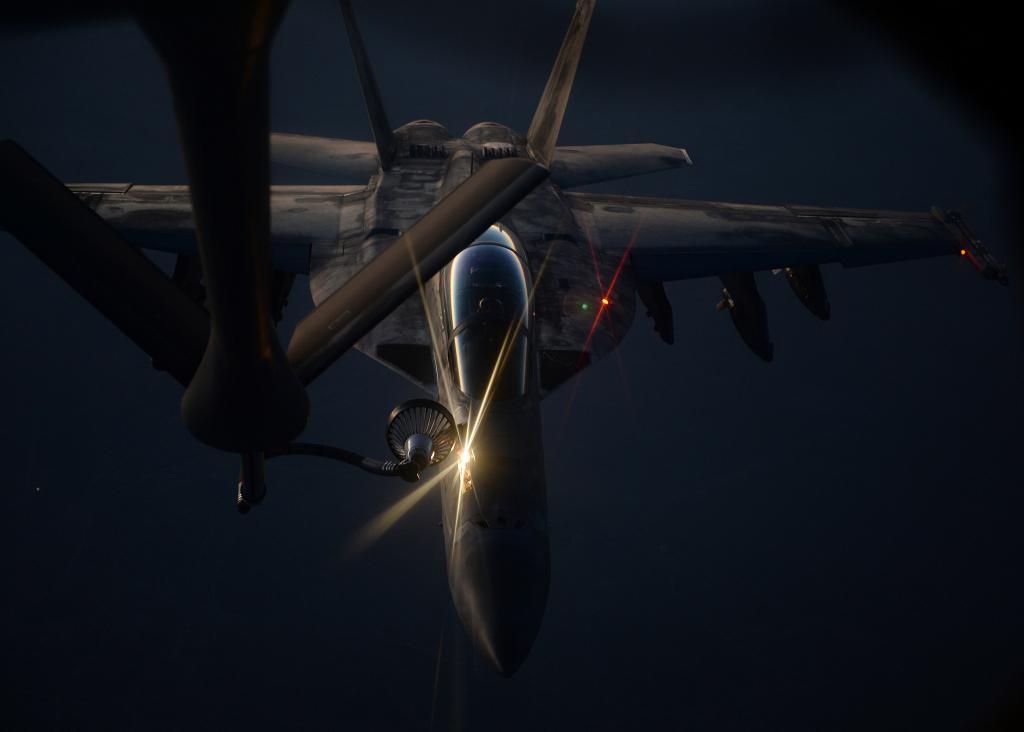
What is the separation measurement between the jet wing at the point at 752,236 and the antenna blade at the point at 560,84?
145 cm

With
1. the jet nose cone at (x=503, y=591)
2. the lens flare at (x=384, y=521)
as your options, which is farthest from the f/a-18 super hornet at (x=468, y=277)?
the lens flare at (x=384, y=521)

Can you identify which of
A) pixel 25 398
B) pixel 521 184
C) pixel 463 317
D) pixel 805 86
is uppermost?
pixel 805 86

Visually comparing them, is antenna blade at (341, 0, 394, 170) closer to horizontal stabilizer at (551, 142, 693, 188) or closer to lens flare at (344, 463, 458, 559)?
horizontal stabilizer at (551, 142, 693, 188)

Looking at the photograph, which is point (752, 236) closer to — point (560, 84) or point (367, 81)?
point (560, 84)

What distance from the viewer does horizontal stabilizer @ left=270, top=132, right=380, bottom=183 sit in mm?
16734

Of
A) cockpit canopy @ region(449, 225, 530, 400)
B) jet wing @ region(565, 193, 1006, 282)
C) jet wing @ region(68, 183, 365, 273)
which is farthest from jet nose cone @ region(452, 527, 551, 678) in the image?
jet wing @ region(565, 193, 1006, 282)

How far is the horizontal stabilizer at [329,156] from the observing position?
54.9ft

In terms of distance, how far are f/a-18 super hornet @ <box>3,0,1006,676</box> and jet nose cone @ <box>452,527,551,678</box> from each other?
0.9 inches

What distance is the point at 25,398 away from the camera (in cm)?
1550

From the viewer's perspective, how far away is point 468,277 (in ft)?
32.4

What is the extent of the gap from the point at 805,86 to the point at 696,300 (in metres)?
14.4

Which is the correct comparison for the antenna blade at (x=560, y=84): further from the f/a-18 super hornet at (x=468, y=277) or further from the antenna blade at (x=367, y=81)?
the antenna blade at (x=367, y=81)

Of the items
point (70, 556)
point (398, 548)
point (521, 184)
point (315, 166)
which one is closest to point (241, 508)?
point (521, 184)

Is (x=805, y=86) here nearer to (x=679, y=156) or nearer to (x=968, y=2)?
(x=679, y=156)
